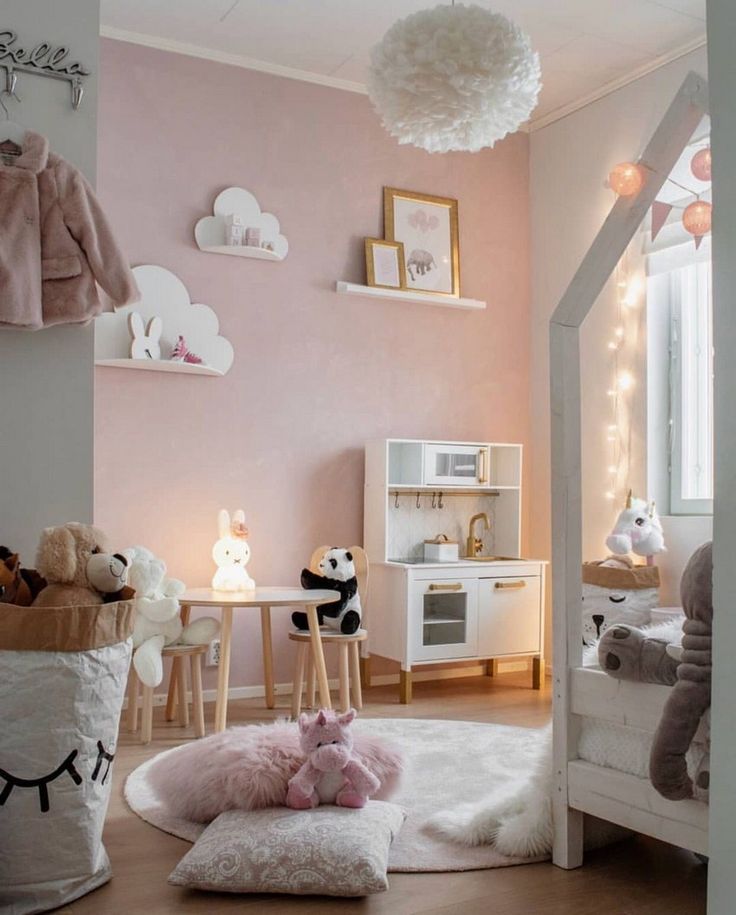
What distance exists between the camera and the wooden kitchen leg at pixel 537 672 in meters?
4.68

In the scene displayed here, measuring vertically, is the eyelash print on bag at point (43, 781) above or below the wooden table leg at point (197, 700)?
above

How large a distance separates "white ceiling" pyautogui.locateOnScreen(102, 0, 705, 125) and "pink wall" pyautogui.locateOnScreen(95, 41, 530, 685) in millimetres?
114

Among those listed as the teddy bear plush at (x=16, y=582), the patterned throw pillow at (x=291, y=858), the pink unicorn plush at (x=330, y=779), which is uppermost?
the teddy bear plush at (x=16, y=582)

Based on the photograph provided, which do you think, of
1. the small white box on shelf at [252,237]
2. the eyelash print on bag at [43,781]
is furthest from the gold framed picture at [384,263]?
the eyelash print on bag at [43,781]

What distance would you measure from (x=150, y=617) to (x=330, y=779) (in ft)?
4.36

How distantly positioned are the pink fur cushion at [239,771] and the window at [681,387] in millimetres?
2293

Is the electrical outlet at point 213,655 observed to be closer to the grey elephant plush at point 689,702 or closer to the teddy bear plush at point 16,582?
the teddy bear plush at point 16,582

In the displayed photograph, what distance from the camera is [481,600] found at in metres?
4.60

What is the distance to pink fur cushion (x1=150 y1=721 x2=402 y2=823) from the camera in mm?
2492

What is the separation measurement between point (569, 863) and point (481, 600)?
2311mm

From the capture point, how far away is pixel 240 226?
4391 mm

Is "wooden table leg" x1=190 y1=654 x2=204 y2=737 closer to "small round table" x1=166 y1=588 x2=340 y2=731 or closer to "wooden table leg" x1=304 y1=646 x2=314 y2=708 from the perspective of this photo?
"small round table" x1=166 y1=588 x2=340 y2=731

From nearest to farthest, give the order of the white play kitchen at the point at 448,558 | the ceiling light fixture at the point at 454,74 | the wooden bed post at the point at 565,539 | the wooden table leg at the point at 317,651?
the wooden bed post at the point at 565,539, the ceiling light fixture at the point at 454,74, the wooden table leg at the point at 317,651, the white play kitchen at the point at 448,558

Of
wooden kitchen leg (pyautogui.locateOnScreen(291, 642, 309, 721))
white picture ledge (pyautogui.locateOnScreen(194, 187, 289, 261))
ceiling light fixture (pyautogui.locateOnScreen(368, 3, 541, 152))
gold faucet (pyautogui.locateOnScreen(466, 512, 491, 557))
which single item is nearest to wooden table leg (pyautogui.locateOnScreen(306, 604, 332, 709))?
wooden kitchen leg (pyautogui.locateOnScreen(291, 642, 309, 721))
